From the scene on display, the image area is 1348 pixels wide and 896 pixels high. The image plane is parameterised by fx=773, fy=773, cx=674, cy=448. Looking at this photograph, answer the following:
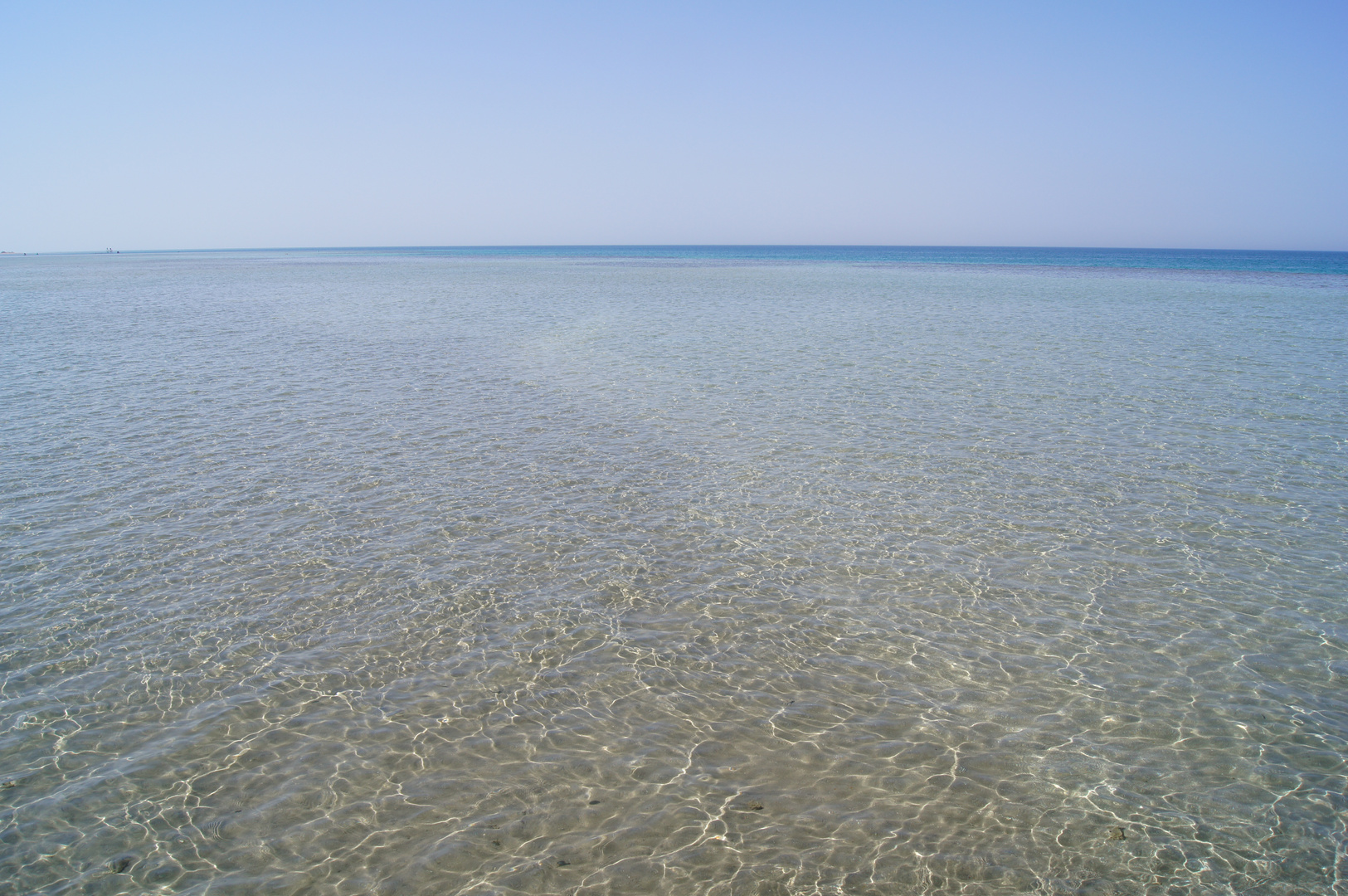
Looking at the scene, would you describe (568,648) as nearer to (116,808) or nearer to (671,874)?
(671,874)

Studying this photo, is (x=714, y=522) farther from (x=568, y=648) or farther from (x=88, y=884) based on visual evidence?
(x=88, y=884)

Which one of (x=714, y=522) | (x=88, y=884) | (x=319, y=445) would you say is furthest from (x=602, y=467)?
(x=88, y=884)

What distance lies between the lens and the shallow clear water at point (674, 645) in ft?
15.1

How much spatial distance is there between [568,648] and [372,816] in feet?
7.16

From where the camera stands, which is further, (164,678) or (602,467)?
(602,467)

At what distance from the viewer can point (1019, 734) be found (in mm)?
5617

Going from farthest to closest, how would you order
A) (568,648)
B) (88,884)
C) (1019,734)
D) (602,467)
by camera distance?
(602,467) → (568,648) → (1019,734) → (88,884)

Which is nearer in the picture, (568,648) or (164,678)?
(164,678)

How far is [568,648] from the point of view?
6.69 metres

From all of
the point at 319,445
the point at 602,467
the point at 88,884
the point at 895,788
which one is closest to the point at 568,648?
the point at 895,788

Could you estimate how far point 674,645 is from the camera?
678cm

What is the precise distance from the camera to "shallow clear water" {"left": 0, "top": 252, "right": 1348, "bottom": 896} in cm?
461

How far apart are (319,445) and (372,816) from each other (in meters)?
8.95

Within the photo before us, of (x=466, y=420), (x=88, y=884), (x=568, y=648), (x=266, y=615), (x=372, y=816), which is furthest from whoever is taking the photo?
(x=466, y=420)
